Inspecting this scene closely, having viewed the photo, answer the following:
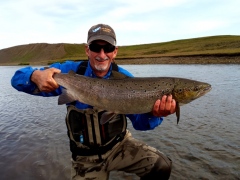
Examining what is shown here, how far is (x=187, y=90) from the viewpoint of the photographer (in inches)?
147

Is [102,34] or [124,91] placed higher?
[102,34]

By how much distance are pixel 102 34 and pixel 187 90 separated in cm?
159

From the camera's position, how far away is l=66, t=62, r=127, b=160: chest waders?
3.90 metres

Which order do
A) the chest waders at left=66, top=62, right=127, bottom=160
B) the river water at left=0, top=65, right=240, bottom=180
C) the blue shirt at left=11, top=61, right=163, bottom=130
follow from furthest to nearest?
the river water at left=0, top=65, right=240, bottom=180 → the chest waders at left=66, top=62, right=127, bottom=160 → the blue shirt at left=11, top=61, right=163, bottom=130

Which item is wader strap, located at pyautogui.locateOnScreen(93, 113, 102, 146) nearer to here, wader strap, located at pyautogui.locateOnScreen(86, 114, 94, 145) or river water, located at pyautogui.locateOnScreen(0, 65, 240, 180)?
wader strap, located at pyautogui.locateOnScreen(86, 114, 94, 145)

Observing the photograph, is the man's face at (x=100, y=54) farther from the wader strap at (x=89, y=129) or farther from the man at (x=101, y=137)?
the wader strap at (x=89, y=129)

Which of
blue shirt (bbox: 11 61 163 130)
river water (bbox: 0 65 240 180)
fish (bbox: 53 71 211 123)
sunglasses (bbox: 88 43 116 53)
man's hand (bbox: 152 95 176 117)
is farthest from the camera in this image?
river water (bbox: 0 65 240 180)

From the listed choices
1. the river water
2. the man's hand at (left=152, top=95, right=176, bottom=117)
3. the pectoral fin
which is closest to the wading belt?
the pectoral fin

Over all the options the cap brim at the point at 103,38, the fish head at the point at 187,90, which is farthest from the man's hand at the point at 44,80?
the fish head at the point at 187,90

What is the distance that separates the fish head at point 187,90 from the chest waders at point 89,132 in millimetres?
1094

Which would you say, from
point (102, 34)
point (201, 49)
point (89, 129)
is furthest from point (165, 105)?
point (201, 49)

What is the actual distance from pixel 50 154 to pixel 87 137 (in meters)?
3.33

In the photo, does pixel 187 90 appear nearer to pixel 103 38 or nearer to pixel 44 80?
pixel 103 38

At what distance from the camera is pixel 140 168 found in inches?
160
